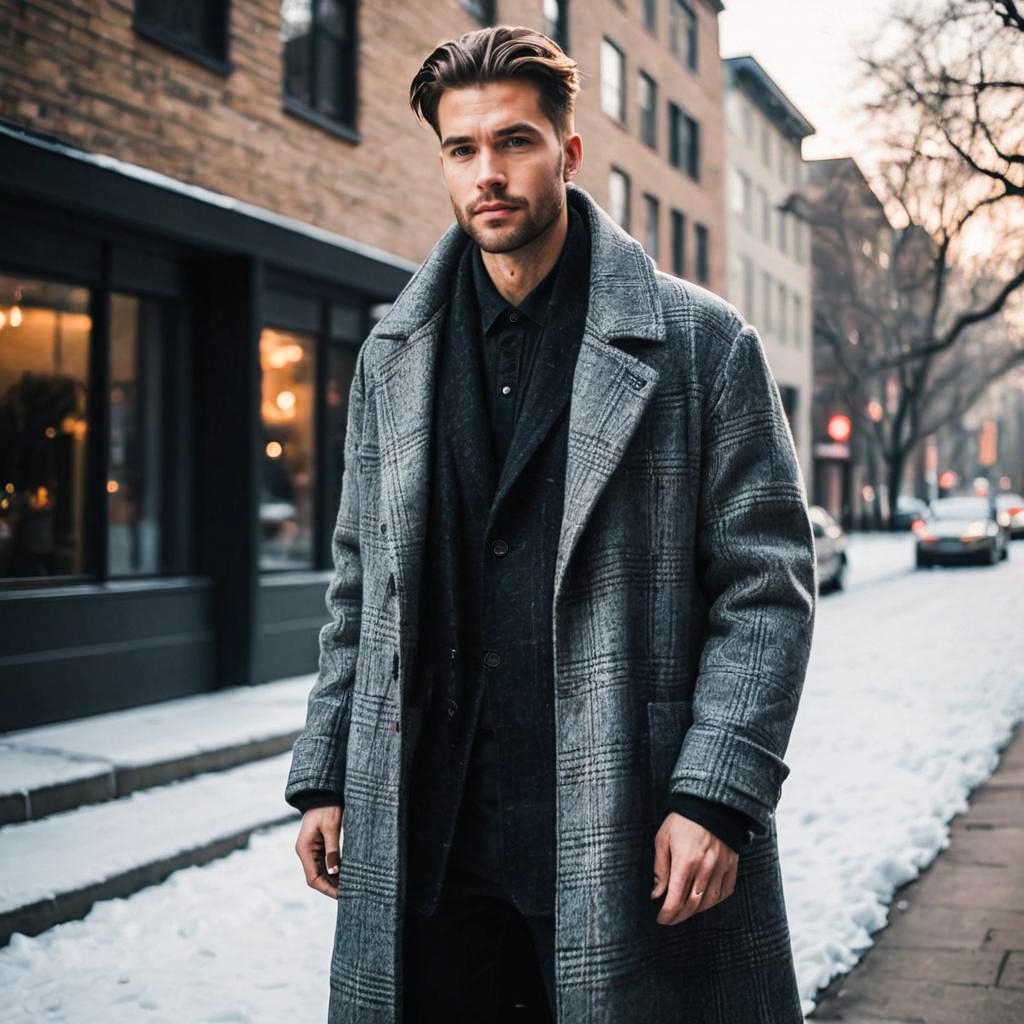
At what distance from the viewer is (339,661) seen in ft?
7.67

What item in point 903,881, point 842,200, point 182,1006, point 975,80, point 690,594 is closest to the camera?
point 690,594

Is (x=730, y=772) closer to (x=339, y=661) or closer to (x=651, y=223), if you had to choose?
(x=339, y=661)

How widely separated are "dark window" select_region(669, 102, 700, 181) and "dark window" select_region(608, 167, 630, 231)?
331cm

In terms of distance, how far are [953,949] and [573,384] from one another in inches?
127

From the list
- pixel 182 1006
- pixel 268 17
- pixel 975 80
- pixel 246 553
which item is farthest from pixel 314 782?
pixel 975 80

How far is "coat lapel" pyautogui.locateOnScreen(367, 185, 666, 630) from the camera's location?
198 centimetres

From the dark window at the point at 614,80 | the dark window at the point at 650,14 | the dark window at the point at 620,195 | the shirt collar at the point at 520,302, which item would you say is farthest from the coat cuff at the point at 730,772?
the dark window at the point at 650,14

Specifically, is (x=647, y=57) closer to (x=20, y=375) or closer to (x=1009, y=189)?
(x=1009, y=189)

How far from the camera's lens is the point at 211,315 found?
1033 centimetres

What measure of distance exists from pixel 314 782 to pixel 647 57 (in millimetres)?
24131

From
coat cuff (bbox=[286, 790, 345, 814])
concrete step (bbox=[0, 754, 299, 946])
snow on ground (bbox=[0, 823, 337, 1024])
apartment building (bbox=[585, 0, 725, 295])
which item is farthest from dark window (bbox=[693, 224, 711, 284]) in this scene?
coat cuff (bbox=[286, 790, 345, 814])

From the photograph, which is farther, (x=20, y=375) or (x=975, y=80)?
(x=975, y=80)

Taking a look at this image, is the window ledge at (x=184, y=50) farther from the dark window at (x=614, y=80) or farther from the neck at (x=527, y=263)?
the dark window at (x=614, y=80)

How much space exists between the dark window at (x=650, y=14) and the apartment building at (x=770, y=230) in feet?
27.5
